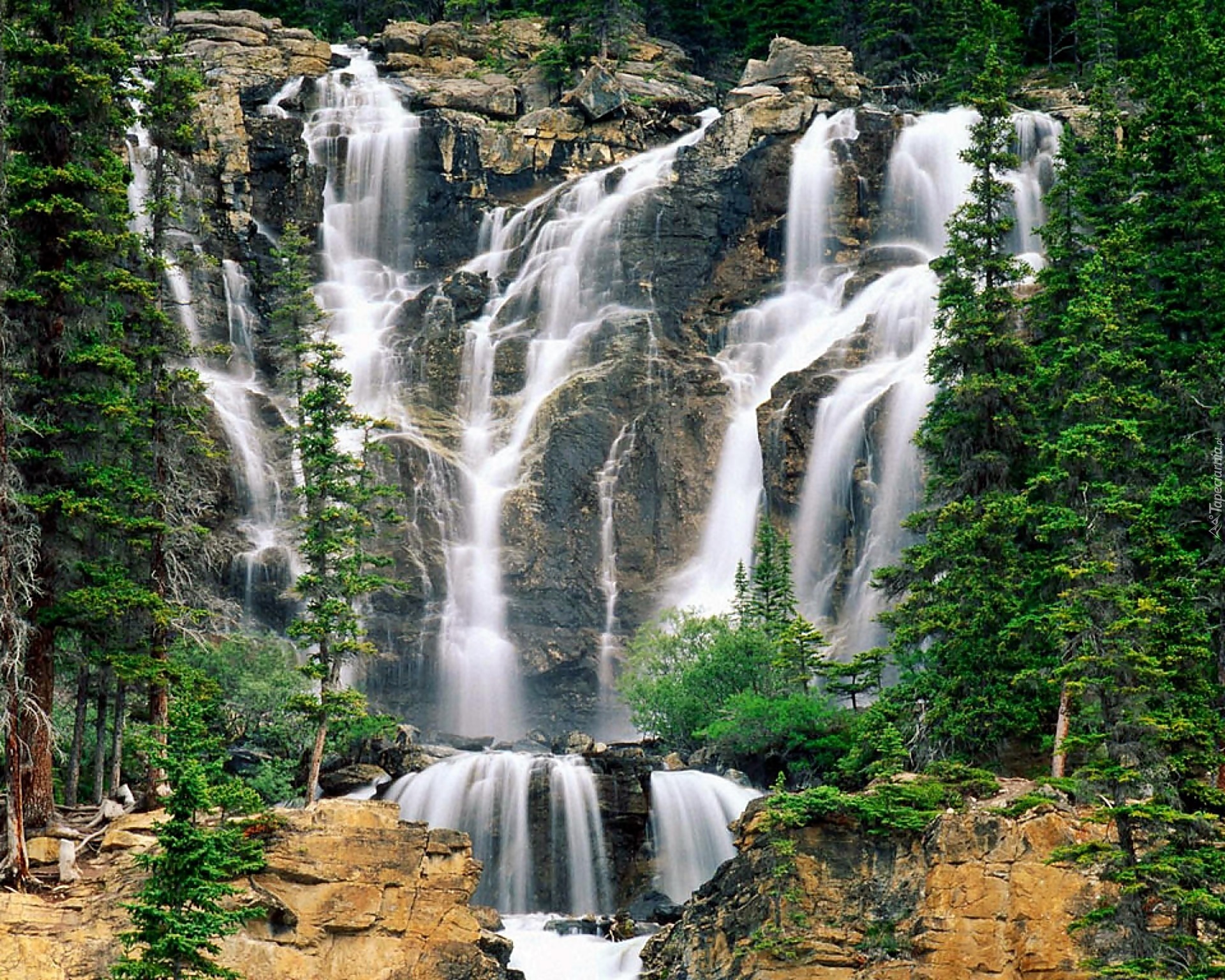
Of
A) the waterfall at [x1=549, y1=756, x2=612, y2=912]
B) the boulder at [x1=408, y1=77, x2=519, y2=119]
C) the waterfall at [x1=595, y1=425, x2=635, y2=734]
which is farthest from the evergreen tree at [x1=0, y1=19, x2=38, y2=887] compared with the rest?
the boulder at [x1=408, y1=77, x2=519, y2=119]

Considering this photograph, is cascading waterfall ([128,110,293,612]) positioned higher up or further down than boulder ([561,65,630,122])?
further down

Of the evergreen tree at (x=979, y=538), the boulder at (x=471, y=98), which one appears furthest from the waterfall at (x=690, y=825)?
the boulder at (x=471, y=98)

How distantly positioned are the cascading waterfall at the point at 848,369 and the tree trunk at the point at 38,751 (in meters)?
26.6

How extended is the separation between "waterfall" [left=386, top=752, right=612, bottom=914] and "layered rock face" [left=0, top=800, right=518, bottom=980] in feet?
27.0

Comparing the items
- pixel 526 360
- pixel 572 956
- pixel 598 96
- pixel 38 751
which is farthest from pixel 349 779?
pixel 598 96

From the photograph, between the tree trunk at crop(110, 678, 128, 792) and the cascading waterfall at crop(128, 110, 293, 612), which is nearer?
the tree trunk at crop(110, 678, 128, 792)

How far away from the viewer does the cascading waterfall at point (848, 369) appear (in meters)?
53.6

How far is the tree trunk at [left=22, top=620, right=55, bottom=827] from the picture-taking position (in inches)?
1070

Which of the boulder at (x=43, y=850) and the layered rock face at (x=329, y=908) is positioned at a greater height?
the boulder at (x=43, y=850)

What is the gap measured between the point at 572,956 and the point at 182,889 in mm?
13459

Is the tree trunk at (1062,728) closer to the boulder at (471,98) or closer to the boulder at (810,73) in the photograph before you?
the boulder at (810,73)

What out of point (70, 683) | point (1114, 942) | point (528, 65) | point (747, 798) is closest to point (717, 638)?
point (747, 798)

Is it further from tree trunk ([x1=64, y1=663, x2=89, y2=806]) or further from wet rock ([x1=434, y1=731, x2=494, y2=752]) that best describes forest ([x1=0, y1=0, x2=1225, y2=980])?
wet rock ([x1=434, y1=731, x2=494, y2=752])

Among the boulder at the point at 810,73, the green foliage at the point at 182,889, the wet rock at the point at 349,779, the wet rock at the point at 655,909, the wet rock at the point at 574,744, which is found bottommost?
the wet rock at the point at 655,909
